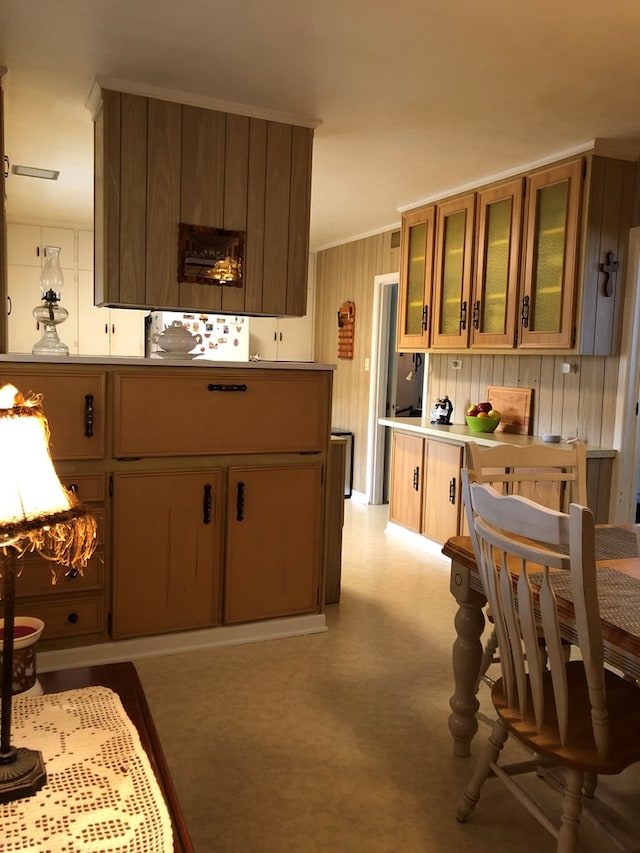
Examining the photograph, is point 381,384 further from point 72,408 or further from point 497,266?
point 72,408

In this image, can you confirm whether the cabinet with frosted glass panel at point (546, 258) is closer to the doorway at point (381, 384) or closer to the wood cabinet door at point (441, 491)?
the wood cabinet door at point (441, 491)

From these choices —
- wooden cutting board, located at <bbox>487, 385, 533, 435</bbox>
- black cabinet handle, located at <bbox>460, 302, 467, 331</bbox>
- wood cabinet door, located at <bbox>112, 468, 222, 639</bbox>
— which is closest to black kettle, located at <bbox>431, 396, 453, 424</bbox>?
wooden cutting board, located at <bbox>487, 385, 533, 435</bbox>

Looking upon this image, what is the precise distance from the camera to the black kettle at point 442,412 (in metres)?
5.04

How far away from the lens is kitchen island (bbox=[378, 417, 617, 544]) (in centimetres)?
440

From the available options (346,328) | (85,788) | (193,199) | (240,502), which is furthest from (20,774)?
(346,328)

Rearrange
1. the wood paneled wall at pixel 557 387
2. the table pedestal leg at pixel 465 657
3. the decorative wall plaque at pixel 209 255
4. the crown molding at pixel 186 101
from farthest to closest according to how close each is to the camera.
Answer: the wood paneled wall at pixel 557 387
the decorative wall plaque at pixel 209 255
the crown molding at pixel 186 101
the table pedestal leg at pixel 465 657

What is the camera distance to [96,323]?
646cm

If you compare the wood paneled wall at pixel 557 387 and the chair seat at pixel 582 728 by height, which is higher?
the wood paneled wall at pixel 557 387

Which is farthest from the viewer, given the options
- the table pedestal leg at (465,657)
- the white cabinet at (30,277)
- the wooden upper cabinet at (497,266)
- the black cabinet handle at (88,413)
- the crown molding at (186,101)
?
the white cabinet at (30,277)

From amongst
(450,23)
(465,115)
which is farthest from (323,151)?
(450,23)

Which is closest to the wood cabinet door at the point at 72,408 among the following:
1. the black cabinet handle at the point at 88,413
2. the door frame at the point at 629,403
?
the black cabinet handle at the point at 88,413

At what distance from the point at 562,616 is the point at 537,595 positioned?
4.2 inches

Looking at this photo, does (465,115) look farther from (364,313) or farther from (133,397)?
(364,313)

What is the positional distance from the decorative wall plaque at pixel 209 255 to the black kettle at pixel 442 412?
2.13 meters
